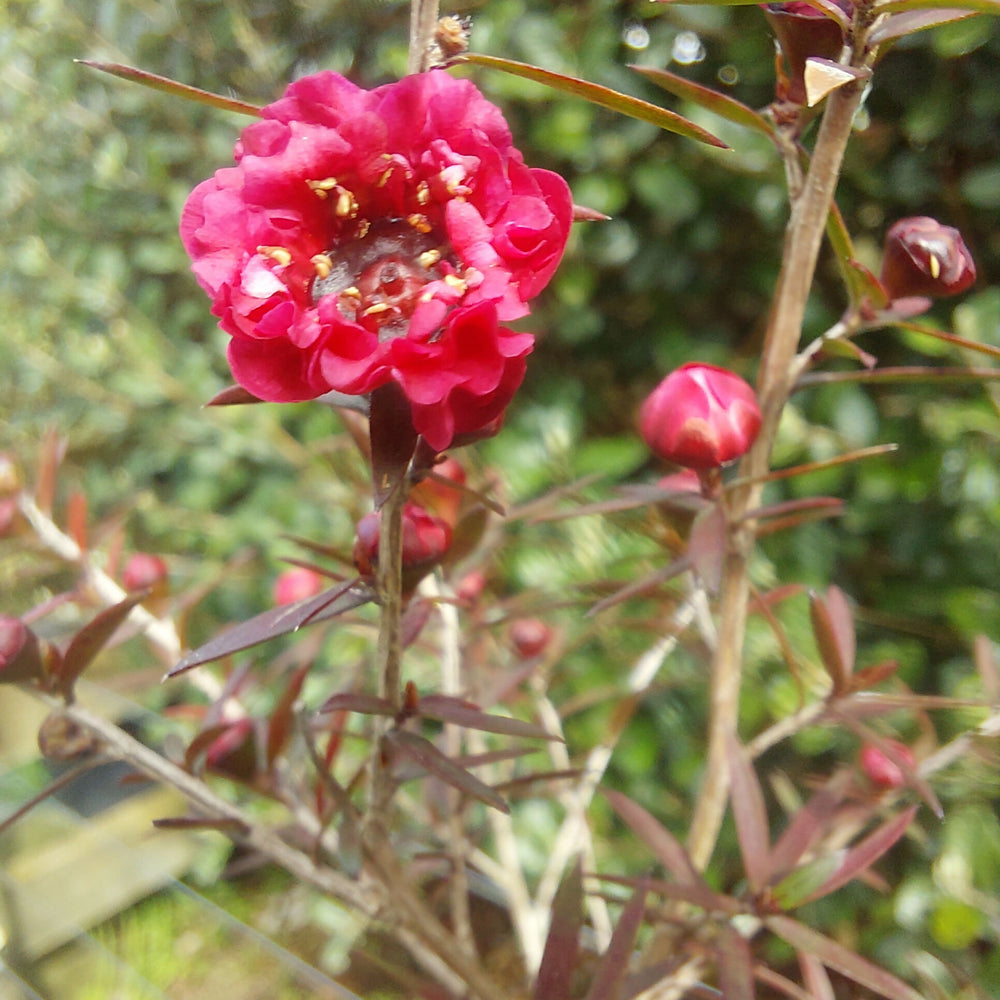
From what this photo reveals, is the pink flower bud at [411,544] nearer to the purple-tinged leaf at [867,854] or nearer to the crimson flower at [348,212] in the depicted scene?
the crimson flower at [348,212]

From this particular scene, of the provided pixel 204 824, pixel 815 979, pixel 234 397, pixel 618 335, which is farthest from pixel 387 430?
pixel 618 335

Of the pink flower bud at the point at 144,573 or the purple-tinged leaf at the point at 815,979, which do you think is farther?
the pink flower bud at the point at 144,573

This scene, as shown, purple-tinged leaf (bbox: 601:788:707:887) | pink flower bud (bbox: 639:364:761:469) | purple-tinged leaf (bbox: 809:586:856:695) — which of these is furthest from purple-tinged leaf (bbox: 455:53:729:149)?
purple-tinged leaf (bbox: 601:788:707:887)

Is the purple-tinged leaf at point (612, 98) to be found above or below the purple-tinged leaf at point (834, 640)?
above

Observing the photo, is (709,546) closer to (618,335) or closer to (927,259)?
(927,259)

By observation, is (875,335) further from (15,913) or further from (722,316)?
(15,913)

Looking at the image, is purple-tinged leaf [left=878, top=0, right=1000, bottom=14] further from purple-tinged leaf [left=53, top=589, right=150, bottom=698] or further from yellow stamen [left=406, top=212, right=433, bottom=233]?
purple-tinged leaf [left=53, top=589, right=150, bottom=698]

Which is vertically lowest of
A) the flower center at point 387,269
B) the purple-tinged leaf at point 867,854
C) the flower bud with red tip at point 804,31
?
the purple-tinged leaf at point 867,854

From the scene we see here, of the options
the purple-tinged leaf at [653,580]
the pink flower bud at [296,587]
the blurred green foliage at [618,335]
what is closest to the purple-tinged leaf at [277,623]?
the purple-tinged leaf at [653,580]
